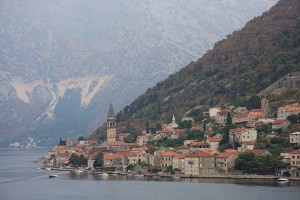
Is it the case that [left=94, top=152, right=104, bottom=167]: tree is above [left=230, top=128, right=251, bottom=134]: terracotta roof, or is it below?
below

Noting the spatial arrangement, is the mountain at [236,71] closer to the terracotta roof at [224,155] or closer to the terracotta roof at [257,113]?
the terracotta roof at [257,113]

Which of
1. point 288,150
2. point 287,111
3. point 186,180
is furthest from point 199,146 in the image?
point 288,150

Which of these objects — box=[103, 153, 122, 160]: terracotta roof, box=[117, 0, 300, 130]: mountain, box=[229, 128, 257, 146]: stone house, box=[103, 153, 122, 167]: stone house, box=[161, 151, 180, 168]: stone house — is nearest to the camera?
box=[229, 128, 257, 146]: stone house

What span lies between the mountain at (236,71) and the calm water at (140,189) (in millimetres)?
30174

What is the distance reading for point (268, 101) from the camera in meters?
124

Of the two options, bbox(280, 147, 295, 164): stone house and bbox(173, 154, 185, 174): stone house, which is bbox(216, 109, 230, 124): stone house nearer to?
bbox(173, 154, 185, 174): stone house

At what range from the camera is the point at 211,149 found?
111 meters

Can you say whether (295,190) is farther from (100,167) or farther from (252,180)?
(100,167)

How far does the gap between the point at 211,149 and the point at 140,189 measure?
1960 centimetres

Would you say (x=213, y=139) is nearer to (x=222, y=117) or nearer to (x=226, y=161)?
(x=226, y=161)

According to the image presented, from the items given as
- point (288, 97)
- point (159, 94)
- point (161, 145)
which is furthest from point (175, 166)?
point (159, 94)

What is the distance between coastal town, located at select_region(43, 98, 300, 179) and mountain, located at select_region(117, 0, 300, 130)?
8.60 meters

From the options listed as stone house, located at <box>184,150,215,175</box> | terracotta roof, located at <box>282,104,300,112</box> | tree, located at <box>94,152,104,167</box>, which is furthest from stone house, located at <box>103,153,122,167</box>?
terracotta roof, located at <box>282,104,300,112</box>

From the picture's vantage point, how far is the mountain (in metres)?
141
